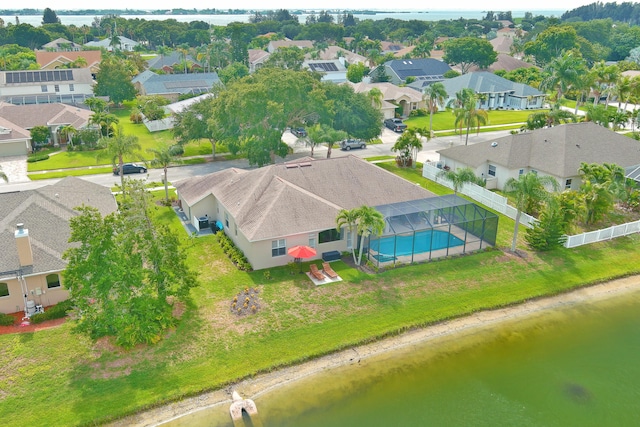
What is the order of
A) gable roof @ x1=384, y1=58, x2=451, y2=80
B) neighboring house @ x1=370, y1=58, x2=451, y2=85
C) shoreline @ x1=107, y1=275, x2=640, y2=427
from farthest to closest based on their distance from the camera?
gable roof @ x1=384, y1=58, x2=451, y2=80, neighboring house @ x1=370, y1=58, x2=451, y2=85, shoreline @ x1=107, y1=275, x2=640, y2=427

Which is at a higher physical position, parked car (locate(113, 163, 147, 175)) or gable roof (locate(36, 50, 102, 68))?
gable roof (locate(36, 50, 102, 68))

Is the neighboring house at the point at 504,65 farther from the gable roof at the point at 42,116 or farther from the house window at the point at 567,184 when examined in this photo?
the gable roof at the point at 42,116

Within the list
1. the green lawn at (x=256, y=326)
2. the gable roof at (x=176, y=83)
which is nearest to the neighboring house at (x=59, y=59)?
the gable roof at (x=176, y=83)

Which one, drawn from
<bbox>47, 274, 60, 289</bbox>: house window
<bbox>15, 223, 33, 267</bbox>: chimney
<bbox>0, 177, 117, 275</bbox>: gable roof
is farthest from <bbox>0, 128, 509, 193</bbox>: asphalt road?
<bbox>15, 223, 33, 267</bbox>: chimney

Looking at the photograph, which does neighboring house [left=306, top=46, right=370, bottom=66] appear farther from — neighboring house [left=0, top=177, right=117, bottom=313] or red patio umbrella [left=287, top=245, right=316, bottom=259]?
neighboring house [left=0, top=177, right=117, bottom=313]

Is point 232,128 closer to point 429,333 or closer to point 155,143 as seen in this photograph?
point 155,143

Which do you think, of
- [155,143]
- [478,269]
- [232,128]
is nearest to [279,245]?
[478,269]
